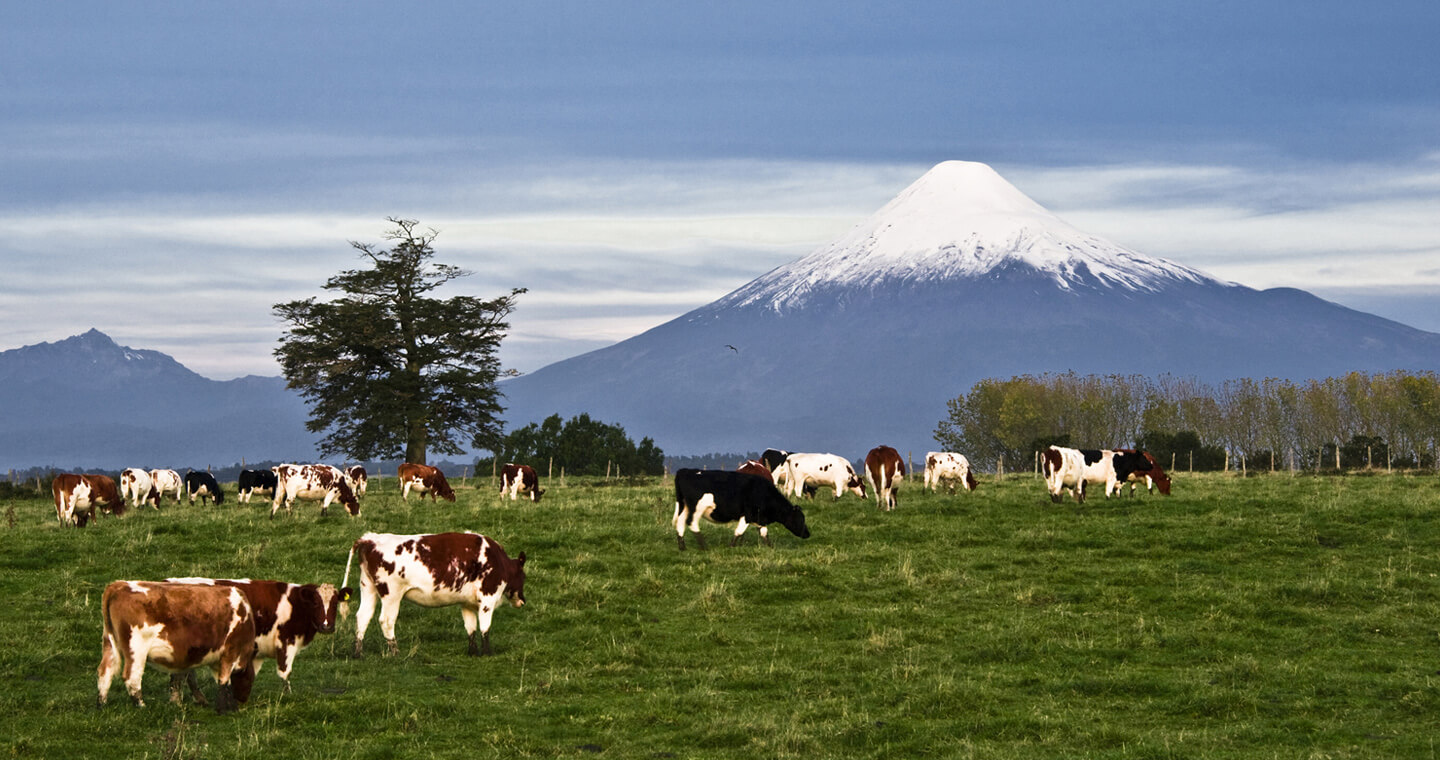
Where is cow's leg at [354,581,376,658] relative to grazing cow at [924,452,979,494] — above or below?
below

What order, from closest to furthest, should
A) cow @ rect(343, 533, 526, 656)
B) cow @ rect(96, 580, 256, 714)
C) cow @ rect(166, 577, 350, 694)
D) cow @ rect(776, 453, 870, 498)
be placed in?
cow @ rect(96, 580, 256, 714)
cow @ rect(166, 577, 350, 694)
cow @ rect(343, 533, 526, 656)
cow @ rect(776, 453, 870, 498)

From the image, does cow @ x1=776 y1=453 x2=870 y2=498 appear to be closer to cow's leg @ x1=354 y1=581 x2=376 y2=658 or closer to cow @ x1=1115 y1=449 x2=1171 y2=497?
cow @ x1=1115 y1=449 x2=1171 y2=497

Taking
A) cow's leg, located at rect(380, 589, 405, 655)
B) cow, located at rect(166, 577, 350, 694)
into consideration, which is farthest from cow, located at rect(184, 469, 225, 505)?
cow, located at rect(166, 577, 350, 694)

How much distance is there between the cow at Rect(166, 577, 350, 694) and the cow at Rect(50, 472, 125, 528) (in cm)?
1743

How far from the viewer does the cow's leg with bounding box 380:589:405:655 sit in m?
16.1

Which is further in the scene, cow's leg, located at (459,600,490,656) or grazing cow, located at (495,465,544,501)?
grazing cow, located at (495,465,544,501)

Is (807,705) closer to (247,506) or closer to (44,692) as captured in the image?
(44,692)

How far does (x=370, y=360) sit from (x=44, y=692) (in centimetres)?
4764

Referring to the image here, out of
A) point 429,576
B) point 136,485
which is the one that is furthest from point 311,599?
point 136,485

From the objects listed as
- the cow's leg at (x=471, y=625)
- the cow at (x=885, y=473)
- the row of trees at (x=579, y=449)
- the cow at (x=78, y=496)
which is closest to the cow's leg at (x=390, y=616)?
the cow's leg at (x=471, y=625)

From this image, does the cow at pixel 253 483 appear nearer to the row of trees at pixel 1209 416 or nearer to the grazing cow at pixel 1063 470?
the grazing cow at pixel 1063 470

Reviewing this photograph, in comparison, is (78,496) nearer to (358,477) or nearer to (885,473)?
(358,477)

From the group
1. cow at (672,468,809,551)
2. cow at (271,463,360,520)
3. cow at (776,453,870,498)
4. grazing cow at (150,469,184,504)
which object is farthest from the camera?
grazing cow at (150,469,184,504)

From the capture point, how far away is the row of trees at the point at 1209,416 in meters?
108
